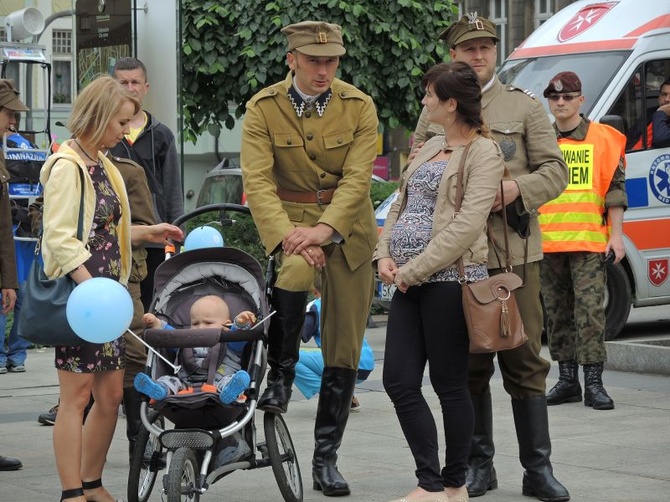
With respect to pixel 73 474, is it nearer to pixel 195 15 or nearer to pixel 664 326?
pixel 664 326

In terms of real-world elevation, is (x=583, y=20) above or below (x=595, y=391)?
above

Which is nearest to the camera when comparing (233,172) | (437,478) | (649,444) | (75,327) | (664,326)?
(75,327)

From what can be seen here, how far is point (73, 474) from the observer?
6117 millimetres

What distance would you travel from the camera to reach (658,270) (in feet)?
42.3

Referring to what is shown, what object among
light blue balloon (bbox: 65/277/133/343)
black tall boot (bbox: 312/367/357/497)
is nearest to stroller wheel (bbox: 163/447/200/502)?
light blue balloon (bbox: 65/277/133/343)

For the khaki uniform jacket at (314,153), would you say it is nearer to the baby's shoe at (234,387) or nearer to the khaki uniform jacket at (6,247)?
the baby's shoe at (234,387)

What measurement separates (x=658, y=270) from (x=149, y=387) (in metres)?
7.86

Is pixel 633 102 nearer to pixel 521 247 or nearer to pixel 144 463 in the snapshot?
pixel 521 247

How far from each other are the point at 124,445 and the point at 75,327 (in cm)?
270

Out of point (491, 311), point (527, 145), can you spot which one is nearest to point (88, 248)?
point (491, 311)

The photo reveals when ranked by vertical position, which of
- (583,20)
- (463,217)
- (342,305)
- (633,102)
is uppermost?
(583,20)

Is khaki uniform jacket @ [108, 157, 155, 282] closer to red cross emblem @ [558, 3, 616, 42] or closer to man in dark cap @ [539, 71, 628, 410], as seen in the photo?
man in dark cap @ [539, 71, 628, 410]

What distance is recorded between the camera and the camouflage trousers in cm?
962

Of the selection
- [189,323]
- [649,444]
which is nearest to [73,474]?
[189,323]
